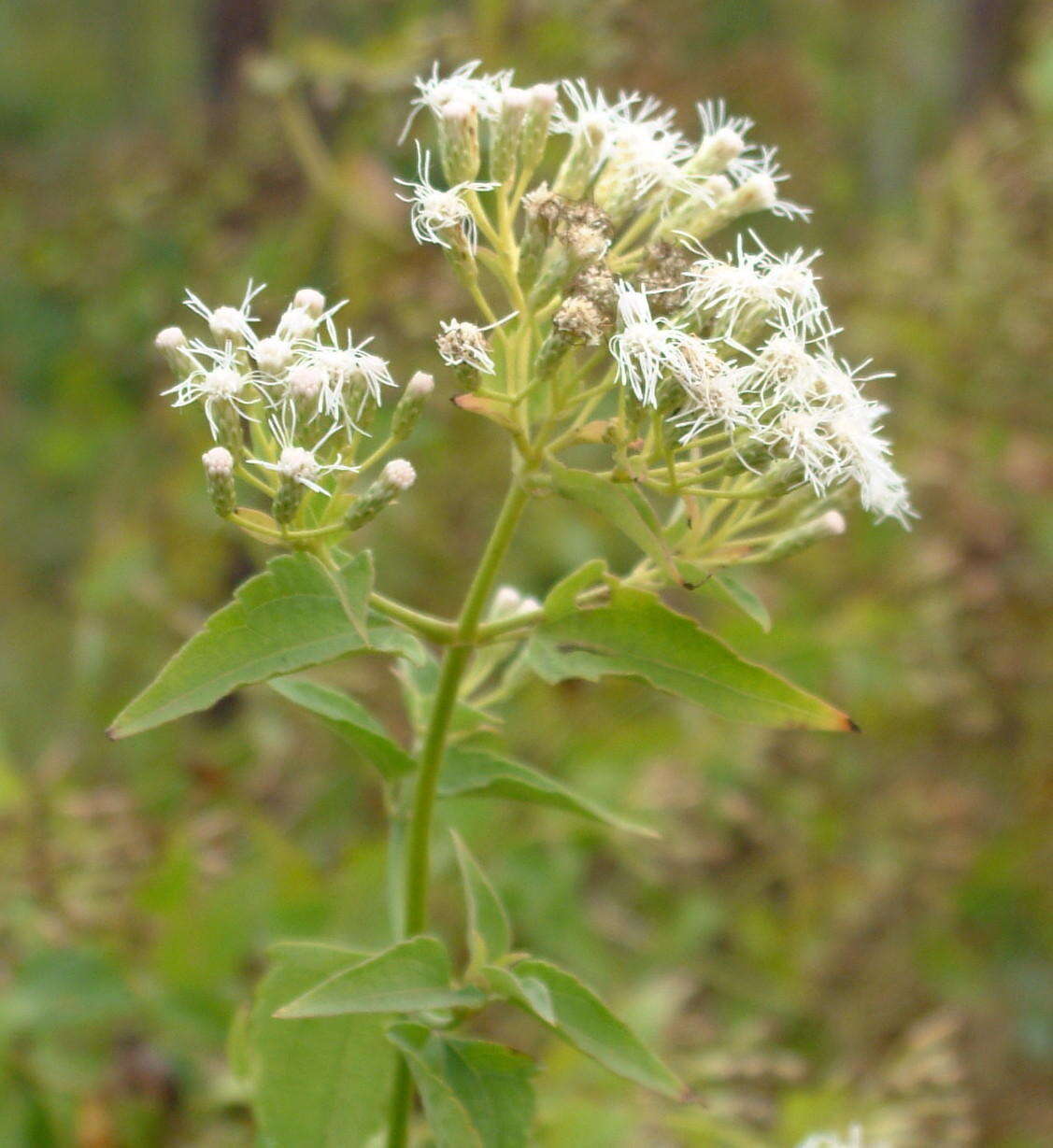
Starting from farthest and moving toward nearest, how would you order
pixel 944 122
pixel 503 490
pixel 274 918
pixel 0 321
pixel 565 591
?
pixel 944 122
pixel 0 321
pixel 503 490
pixel 274 918
pixel 565 591

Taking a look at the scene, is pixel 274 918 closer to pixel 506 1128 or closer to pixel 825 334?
pixel 506 1128

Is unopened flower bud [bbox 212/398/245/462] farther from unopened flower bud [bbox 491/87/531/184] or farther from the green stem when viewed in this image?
A: unopened flower bud [bbox 491/87/531/184]

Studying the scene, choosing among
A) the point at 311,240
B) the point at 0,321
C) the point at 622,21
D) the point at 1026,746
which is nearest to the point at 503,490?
the point at 311,240

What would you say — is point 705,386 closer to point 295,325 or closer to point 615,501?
→ point 615,501

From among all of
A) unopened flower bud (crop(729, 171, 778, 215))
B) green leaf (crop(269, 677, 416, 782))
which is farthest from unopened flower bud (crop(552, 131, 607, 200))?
green leaf (crop(269, 677, 416, 782))

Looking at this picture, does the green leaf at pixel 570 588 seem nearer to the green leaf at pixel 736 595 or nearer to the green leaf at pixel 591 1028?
the green leaf at pixel 736 595

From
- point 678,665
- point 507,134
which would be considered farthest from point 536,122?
point 678,665
